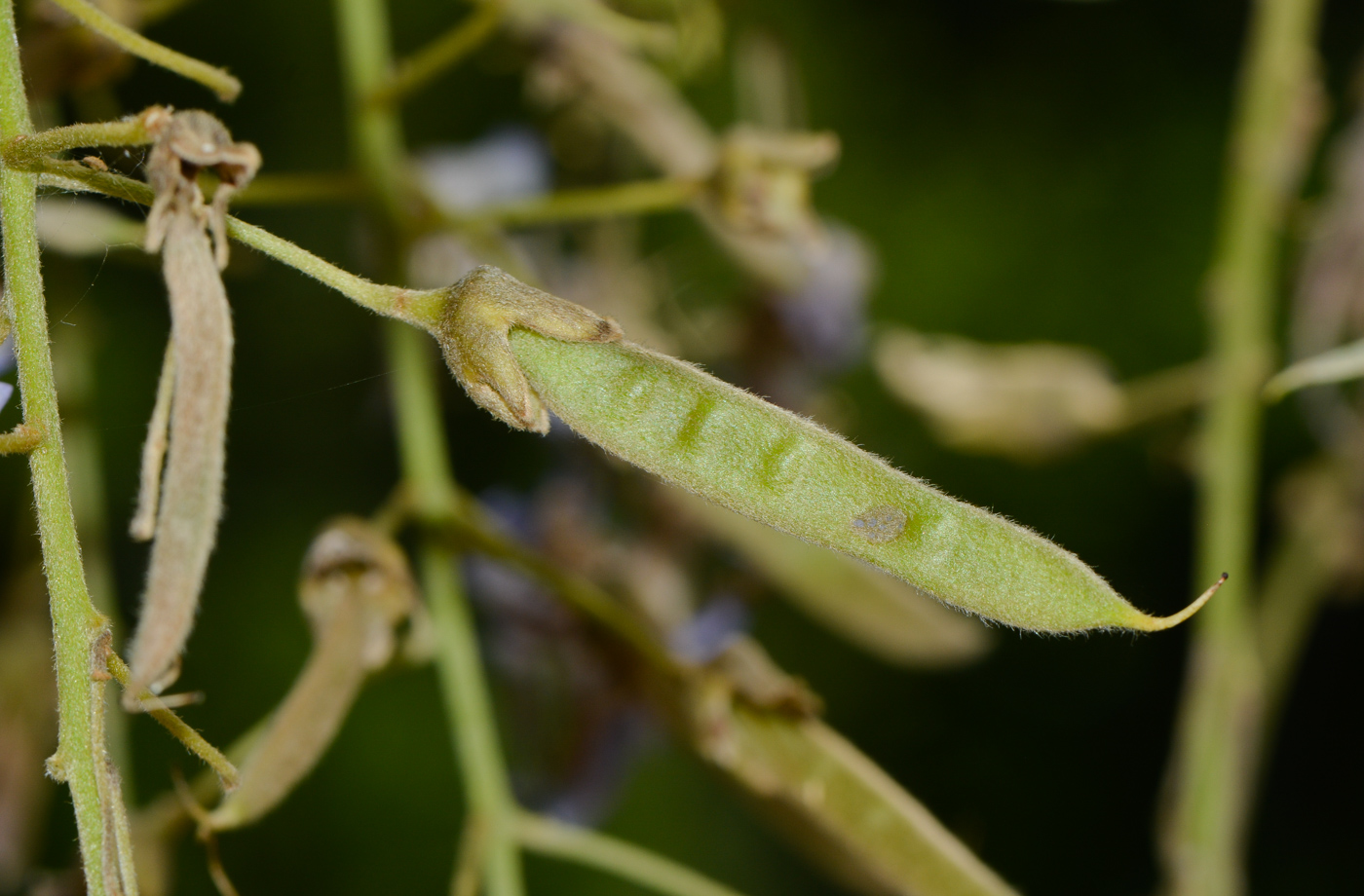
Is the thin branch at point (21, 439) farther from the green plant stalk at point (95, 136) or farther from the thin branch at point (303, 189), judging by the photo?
the thin branch at point (303, 189)

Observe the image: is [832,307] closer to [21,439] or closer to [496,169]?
[496,169]

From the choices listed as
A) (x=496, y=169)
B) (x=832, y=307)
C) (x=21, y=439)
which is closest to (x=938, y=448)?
(x=832, y=307)

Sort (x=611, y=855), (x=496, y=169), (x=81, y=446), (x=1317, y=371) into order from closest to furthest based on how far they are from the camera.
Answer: (x=1317, y=371) < (x=611, y=855) < (x=81, y=446) < (x=496, y=169)

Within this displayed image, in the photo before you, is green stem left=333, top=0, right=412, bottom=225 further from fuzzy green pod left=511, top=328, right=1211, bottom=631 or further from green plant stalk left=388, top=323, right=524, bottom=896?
fuzzy green pod left=511, top=328, right=1211, bottom=631

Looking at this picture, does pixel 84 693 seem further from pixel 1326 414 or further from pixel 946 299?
pixel 946 299

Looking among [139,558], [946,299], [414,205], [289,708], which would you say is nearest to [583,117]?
[414,205]

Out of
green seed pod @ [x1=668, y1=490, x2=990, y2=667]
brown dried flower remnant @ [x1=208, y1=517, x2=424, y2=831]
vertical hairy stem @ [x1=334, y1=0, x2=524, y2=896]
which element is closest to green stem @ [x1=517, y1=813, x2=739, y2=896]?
vertical hairy stem @ [x1=334, y1=0, x2=524, y2=896]

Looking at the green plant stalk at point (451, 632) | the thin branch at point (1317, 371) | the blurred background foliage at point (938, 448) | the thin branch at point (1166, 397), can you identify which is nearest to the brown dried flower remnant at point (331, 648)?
the green plant stalk at point (451, 632)
